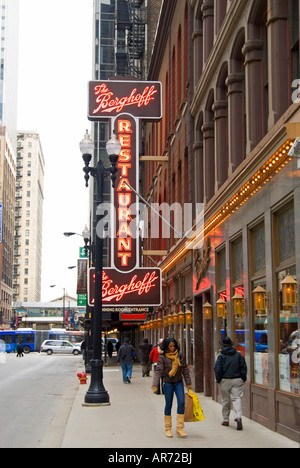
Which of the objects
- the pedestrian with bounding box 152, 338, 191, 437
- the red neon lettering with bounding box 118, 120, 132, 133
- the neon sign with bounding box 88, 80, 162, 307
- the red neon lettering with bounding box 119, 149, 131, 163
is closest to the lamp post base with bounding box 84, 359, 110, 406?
the pedestrian with bounding box 152, 338, 191, 437

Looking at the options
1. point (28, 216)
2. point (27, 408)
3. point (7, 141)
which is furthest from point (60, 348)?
point (28, 216)

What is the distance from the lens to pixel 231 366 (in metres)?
12.3

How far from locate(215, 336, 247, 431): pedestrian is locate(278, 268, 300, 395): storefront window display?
0.92 metres

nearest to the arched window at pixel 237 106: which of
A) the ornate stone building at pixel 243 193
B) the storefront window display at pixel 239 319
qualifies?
the ornate stone building at pixel 243 193

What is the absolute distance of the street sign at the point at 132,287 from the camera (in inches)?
1037

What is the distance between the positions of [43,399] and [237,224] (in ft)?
31.3

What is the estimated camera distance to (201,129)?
21188 millimetres

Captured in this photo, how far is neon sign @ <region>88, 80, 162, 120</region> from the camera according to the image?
2889 centimetres

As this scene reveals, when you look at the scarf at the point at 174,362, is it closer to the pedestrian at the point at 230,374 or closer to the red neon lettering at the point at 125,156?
the pedestrian at the point at 230,374

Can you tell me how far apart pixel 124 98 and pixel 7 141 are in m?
113

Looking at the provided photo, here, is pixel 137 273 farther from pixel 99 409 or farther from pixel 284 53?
pixel 284 53

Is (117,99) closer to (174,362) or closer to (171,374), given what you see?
(174,362)

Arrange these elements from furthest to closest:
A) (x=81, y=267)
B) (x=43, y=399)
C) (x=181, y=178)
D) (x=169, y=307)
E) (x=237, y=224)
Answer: (x=81, y=267), (x=169, y=307), (x=181, y=178), (x=43, y=399), (x=237, y=224)

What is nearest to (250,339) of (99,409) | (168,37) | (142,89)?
(99,409)
